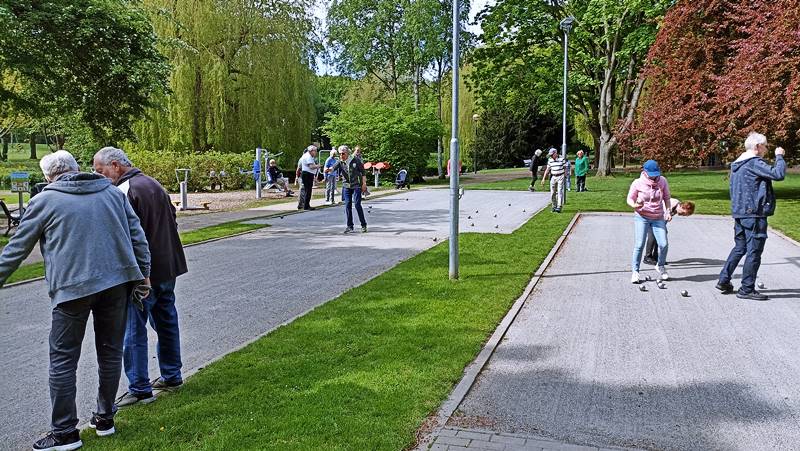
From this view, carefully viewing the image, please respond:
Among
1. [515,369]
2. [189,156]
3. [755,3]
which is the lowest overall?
[515,369]

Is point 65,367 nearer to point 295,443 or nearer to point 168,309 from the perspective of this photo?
point 168,309

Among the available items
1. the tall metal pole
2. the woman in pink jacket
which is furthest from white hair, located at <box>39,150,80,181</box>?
the woman in pink jacket

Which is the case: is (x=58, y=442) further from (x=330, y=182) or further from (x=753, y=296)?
(x=330, y=182)

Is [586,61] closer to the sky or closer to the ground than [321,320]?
closer to the sky

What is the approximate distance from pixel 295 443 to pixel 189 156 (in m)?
23.7

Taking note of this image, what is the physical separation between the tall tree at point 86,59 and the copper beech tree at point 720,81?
15.5m

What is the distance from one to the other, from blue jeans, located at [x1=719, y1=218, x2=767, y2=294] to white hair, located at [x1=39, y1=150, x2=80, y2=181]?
6925 mm

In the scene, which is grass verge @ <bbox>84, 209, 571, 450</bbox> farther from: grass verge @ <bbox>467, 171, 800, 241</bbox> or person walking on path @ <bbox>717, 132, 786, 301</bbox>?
grass verge @ <bbox>467, 171, 800, 241</bbox>

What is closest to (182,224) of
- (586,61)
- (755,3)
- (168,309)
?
(168,309)

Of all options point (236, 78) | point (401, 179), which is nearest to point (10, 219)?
point (236, 78)

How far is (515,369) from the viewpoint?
17.1 ft

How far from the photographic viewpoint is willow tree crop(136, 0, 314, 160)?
92.7 feet

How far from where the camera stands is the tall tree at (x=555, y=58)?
115 feet

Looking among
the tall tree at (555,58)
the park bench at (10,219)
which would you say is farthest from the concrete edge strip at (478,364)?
the tall tree at (555,58)
